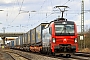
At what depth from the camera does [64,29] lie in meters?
26.6

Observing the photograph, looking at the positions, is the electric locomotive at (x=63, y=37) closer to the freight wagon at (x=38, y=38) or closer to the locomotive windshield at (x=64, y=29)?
the locomotive windshield at (x=64, y=29)

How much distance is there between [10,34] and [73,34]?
91.8 m

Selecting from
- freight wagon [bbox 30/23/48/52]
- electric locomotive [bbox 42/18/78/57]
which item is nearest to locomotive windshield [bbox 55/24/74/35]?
electric locomotive [bbox 42/18/78/57]

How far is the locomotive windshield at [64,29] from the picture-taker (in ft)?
86.7

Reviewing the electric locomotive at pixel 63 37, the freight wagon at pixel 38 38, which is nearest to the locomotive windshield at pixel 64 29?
the electric locomotive at pixel 63 37

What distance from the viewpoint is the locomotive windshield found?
→ 26.4 meters

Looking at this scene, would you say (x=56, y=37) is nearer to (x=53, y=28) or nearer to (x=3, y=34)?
(x=53, y=28)

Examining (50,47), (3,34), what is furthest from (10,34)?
(50,47)

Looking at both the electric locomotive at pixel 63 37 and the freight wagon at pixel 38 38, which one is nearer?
the electric locomotive at pixel 63 37

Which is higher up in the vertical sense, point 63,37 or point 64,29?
point 64,29

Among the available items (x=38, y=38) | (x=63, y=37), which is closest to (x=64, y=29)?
(x=63, y=37)

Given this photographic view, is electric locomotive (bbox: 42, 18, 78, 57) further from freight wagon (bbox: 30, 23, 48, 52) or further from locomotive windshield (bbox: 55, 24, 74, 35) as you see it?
freight wagon (bbox: 30, 23, 48, 52)

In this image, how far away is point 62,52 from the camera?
84.9 ft

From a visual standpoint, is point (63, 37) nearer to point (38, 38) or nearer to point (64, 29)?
point (64, 29)
